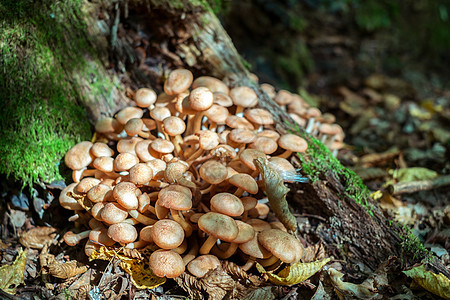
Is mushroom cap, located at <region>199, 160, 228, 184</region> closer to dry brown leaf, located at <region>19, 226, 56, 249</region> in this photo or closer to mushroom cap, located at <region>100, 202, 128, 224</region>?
mushroom cap, located at <region>100, 202, 128, 224</region>

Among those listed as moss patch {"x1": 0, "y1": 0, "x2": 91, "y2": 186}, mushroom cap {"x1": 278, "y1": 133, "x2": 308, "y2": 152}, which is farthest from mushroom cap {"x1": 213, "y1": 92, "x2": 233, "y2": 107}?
moss patch {"x1": 0, "y1": 0, "x2": 91, "y2": 186}

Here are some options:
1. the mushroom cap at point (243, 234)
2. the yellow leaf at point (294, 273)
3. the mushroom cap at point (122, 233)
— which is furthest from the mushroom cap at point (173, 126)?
the yellow leaf at point (294, 273)

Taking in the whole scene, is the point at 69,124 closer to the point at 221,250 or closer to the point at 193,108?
the point at 193,108

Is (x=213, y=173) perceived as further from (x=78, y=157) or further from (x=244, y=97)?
(x=78, y=157)

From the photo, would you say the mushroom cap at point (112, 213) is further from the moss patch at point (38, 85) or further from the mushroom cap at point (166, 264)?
the moss patch at point (38, 85)

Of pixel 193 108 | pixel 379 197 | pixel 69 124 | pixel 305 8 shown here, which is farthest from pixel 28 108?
pixel 305 8
